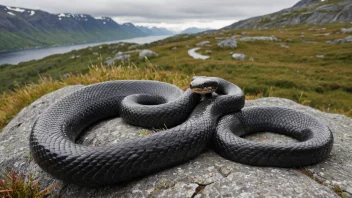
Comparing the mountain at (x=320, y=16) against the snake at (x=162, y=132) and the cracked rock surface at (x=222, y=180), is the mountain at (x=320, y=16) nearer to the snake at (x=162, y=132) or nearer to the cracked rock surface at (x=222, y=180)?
the snake at (x=162, y=132)

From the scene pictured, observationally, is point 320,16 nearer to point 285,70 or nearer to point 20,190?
point 285,70

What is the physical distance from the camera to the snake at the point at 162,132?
4242mm

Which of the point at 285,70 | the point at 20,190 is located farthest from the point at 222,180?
the point at 285,70

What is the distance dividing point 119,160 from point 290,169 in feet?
9.88

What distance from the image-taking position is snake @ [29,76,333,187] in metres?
4.24

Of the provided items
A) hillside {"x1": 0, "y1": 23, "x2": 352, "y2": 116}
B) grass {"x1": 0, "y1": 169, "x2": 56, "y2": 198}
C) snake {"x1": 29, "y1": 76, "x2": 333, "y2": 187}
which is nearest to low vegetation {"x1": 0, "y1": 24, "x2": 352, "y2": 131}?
hillside {"x1": 0, "y1": 23, "x2": 352, "y2": 116}

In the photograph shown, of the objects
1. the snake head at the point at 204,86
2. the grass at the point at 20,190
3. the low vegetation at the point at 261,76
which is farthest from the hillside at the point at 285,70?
the grass at the point at 20,190

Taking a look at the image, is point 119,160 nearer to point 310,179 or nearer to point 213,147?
point 213,147

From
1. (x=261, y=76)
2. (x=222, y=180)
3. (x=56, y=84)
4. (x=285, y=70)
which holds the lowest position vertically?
(x=285, y=70)

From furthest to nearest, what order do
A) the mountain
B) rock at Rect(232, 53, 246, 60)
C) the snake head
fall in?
the mountain < rock at Rect(232, 53, 246, 60) < the snake head

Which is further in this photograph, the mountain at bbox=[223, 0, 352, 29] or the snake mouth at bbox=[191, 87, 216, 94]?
the mountain at bbox=[223, 0, 352, 29]

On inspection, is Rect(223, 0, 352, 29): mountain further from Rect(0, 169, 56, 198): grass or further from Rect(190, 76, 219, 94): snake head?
Rect(0, 169, 56, 198): grass

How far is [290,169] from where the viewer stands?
4746mm

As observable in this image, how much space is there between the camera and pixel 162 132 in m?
4.58
